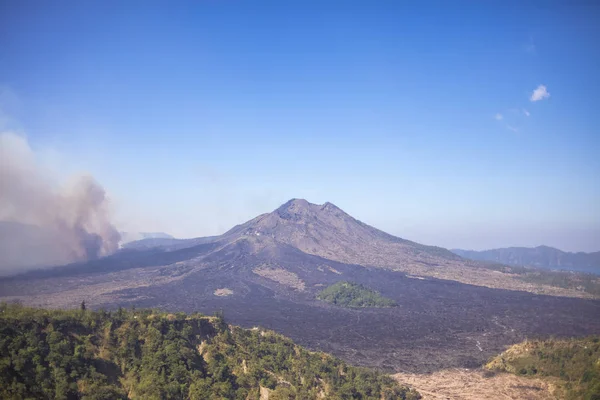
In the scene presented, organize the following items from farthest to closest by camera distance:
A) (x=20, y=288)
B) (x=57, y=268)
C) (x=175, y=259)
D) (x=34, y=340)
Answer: (x=175, y=259), (x=57, y=268), (x=20, y=288), (x=34, y=340)

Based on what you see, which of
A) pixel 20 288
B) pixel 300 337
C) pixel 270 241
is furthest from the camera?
pixel 270 241

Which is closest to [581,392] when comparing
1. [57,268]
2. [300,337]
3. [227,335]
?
[227,335]

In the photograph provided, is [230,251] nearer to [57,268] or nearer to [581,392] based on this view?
[57,268]

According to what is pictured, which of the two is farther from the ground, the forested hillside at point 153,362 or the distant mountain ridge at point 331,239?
the distant mountain ridge at point 331,239

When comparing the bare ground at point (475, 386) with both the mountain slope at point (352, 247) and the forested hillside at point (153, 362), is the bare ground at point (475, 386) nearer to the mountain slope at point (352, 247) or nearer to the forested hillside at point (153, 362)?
the forested hillside at point (153, 362)

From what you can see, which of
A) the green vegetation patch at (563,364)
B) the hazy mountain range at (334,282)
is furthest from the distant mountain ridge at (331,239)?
the green vegetation patch at (563,364)

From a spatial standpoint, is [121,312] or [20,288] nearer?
[121,312]
